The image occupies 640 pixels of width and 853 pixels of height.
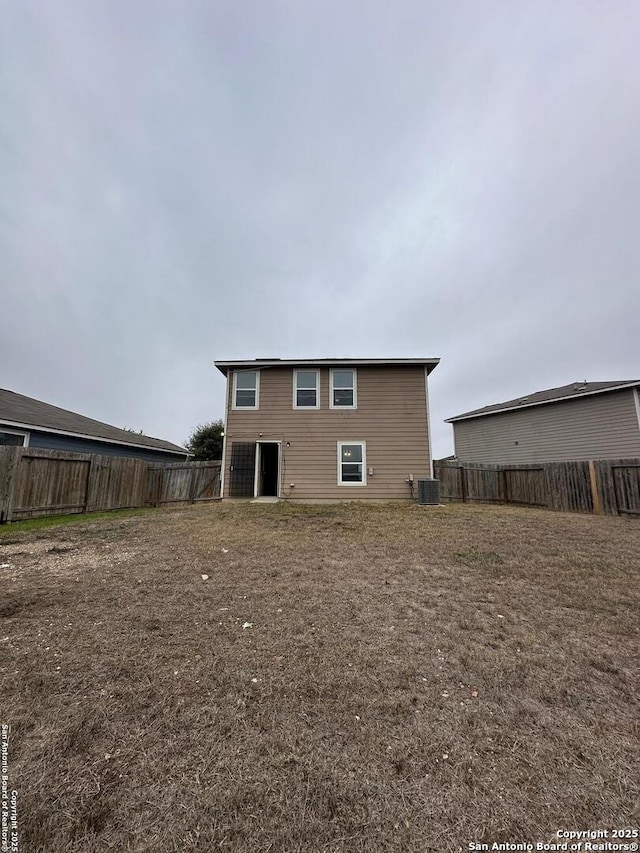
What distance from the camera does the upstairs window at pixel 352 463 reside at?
11891 mm

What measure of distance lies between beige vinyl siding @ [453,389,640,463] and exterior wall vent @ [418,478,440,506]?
24.8 feet

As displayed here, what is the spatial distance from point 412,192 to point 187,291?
10.8 meters

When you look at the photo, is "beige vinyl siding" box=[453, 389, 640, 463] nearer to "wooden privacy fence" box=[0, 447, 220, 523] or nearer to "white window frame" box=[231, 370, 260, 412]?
"white window frame" box=[231, 370, 260, 412]

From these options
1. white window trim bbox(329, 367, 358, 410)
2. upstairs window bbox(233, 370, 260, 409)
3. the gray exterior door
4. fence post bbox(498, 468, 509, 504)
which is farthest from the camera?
fence post bbox(498, 468, 509, 504)

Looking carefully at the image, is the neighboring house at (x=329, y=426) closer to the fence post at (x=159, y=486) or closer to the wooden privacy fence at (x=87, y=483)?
the wooden privacy fence at (x=87, y=483)

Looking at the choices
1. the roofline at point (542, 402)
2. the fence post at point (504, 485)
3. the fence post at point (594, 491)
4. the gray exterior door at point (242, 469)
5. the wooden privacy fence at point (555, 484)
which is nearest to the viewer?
the wooden privacy fence at point (555, 484)

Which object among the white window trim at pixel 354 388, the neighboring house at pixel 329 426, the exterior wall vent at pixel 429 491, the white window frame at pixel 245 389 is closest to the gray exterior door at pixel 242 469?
the neighboring house at pixel 329 426

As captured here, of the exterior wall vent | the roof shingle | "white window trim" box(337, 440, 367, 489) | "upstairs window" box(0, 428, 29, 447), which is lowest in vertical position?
the exterior wall vent

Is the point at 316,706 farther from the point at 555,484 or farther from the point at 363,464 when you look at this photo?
the point at 555,484

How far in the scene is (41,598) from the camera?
3.22 m

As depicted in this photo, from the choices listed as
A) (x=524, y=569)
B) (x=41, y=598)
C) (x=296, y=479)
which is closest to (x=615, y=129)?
(x=524, y=569)

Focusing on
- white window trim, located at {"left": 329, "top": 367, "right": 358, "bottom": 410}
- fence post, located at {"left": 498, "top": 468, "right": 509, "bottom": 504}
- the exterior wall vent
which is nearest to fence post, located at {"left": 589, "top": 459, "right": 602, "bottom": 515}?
fence post, located at {"left": 498, "top": 468, "right": 509, "bottom": 504}

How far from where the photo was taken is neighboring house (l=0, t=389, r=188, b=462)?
10867 mm

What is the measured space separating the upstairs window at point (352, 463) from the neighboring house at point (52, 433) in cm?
976
